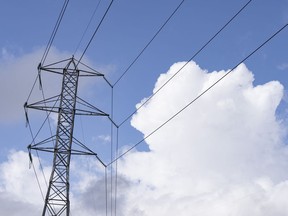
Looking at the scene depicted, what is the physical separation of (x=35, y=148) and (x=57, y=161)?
213cm

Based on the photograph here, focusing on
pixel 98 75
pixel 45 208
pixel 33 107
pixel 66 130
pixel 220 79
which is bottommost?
pixel 220 79

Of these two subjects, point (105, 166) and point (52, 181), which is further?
point (105, 166)

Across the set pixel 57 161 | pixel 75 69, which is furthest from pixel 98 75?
pixel 57 161

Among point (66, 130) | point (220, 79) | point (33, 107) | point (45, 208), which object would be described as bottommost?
point (220, 79)

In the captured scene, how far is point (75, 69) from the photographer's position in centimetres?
3594

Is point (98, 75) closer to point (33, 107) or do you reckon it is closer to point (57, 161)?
point (33, 107)

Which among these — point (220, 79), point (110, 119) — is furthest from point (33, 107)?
point (220, 79)

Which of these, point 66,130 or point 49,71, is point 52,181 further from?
point 49,71

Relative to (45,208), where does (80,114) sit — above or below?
above

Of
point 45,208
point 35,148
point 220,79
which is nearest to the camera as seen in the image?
point 220,79

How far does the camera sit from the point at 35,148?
32.6 metres

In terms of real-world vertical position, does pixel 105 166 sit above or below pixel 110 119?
below

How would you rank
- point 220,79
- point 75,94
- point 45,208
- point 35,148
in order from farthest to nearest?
point 75,94 < point 35,148 < point 45,208 < point 220,79

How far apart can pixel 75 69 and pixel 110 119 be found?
4.42 metres
